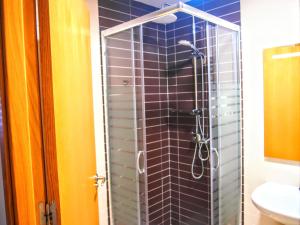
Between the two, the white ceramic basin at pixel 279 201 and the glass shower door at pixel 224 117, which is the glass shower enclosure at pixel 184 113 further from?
the white ceramic basin at pixel 279 201

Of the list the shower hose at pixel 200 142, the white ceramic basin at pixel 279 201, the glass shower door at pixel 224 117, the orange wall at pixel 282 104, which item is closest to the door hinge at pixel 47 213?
the white ceramic basin at pixel 279 201

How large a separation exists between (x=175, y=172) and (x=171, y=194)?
296 millimetres

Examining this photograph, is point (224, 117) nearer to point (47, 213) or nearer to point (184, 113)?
point (184, 113)

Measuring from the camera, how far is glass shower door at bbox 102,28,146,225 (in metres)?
1.89

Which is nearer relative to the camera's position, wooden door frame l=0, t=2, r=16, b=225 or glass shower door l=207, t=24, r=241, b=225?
wooden door frame l=0, t=2, r=16, b=225

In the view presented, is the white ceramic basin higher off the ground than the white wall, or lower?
lower

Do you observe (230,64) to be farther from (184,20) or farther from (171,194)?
(171,194)

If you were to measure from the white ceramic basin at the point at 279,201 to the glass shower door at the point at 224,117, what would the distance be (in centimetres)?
32

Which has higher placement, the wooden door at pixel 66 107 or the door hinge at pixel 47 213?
the wooden door at pixel 66 107

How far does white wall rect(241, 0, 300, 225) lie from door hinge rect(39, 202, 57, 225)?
4.04ft

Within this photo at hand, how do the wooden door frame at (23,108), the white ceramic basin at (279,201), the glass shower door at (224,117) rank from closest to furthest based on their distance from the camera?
the wooden door frame at (23,108)
the white ceramic basin at (279,201)
the glass shower door at (224,117)

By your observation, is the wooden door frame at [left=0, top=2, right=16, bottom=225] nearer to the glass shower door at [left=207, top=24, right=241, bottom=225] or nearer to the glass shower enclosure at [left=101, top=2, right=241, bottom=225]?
the glass shower enclosure at [left=101, top=2, right=241, bottom=225]

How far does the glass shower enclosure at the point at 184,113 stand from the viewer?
6.14 ft

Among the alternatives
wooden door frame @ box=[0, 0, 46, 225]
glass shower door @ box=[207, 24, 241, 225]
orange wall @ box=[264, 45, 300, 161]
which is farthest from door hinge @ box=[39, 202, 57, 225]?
glass shower door @ box=[207, 24, 241, 225]
